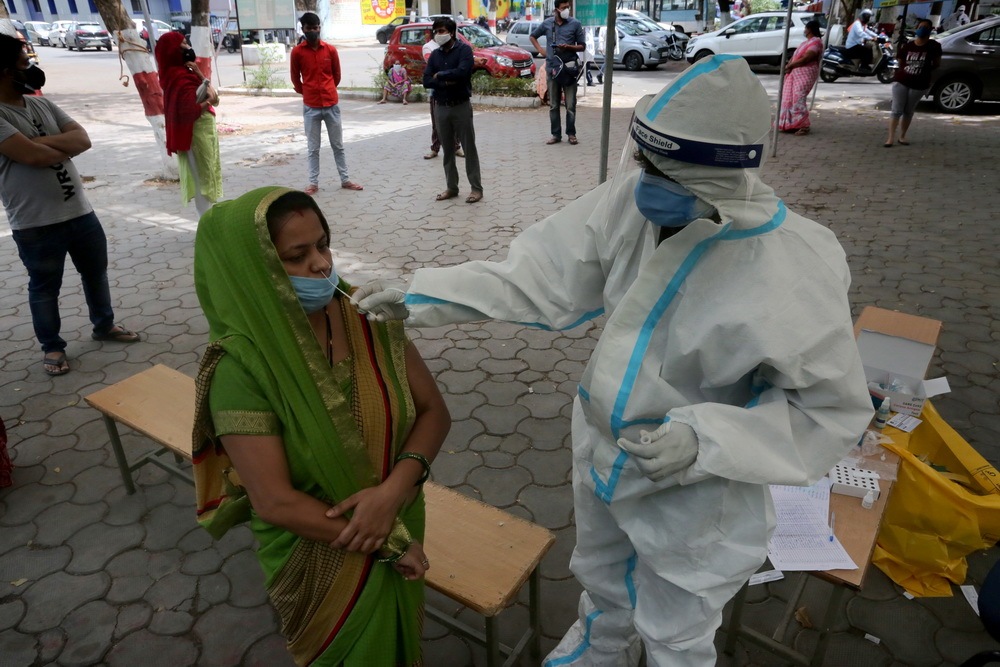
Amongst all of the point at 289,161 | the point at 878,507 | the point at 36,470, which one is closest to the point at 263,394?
the point at 878,507

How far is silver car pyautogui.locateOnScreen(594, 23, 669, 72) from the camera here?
17.4 m

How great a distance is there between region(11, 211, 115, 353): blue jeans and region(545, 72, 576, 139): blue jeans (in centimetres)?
649

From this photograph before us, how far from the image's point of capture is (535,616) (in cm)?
214

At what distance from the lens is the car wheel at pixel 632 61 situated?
1762 centimetres

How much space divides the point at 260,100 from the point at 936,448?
16.0m

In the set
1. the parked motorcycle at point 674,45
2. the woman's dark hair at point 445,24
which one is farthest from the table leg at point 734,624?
the parked motorcycle at point 674,45

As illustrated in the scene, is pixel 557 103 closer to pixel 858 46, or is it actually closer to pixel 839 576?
pixel 839 576

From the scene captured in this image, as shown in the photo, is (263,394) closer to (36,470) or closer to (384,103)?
(36,470)

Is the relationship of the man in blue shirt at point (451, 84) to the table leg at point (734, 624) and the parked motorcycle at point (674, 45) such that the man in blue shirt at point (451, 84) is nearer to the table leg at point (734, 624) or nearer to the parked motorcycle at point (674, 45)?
the table leg at point (734, 624)

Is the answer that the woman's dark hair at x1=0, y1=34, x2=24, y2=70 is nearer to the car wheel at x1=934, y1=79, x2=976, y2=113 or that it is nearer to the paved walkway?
the paved walkway

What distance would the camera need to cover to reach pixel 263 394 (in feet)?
4.70

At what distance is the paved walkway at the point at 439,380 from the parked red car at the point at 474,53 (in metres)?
6.24

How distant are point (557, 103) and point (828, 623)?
8.55 m

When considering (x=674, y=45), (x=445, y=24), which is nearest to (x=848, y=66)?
(x=674, y=45)
